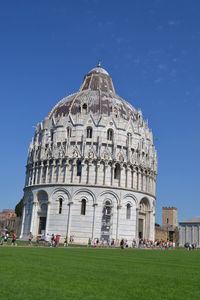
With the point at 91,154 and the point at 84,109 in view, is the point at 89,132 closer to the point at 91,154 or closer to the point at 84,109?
the point at 91,154

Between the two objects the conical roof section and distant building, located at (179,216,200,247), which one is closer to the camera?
the conical roof section

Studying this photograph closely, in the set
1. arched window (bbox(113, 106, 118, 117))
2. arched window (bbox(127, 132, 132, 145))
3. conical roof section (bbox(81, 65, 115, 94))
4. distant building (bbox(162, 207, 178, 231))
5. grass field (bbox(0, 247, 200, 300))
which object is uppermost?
conical roof section (bbox(81, 65, 115, 94))

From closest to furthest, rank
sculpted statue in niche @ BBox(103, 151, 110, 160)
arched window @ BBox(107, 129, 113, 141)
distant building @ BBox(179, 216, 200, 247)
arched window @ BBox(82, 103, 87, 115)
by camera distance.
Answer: sculpted statue in niche @ BBox(103, 151, 110, 160) → arched window @ BBox(107, 129, 113, 141) → arched window @ BBox(82, 103, 87, 115) → distant building @ BBox(179, 216, 200, 247)

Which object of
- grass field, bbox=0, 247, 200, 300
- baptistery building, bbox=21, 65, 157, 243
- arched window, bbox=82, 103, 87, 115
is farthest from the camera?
arched window, bbox=82, 103, 87, 115

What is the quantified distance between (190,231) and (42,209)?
35466 mm

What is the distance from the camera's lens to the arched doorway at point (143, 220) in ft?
187

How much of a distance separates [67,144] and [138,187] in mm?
13637

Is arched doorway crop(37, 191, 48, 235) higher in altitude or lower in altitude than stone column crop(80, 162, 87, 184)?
lower

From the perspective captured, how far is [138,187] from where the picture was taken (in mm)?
56281

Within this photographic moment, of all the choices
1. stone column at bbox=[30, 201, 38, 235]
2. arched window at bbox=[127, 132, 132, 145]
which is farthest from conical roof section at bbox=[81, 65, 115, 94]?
stone column at bbox=[30, 201, 38, 235]

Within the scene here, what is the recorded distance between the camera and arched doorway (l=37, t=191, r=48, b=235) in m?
55.1

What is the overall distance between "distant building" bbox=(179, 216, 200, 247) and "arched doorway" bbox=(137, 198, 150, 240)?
19970mm

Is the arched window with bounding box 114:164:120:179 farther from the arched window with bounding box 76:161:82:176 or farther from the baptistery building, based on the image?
the arched window with bounding box 76:161:82:176

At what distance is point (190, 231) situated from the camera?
74375 millimetres
